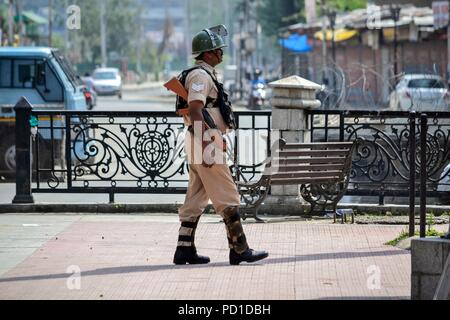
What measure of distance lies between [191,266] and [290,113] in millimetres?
4138

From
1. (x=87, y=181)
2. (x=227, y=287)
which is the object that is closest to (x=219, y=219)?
(x=87, y=181)

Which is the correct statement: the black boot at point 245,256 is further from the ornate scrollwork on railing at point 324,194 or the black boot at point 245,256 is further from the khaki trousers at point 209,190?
the ornate scrollwork on railing at point 324,194

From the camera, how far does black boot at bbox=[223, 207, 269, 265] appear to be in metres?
9.31

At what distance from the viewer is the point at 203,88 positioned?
9000 mm

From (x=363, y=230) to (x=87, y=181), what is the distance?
3730mm

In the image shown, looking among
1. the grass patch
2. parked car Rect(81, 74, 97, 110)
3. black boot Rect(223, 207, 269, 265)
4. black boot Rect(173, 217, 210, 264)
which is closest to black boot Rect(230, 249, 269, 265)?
black boot Rect(223, 207, 269, 265)

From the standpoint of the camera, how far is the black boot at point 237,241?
9.31 m

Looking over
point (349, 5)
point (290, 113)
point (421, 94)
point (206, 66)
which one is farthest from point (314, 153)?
point (349, 5)

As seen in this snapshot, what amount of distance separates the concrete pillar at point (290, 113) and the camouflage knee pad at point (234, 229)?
151 inches

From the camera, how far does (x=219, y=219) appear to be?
1294cm

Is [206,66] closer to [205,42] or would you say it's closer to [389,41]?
[205,42]

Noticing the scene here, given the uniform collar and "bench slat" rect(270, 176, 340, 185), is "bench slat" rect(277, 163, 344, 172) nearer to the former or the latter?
"bench slat" rect(270, 176, 340, 185)

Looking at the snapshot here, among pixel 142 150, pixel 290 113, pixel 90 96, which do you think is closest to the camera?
pixel 290 113

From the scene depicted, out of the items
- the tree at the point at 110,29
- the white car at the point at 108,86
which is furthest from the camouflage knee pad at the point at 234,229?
the tree at the point at 110,29
